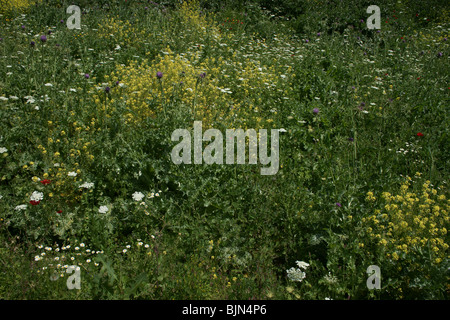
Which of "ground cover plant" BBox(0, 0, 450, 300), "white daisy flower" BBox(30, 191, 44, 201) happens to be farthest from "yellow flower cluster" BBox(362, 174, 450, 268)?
"white daisy flower" BBox(30, 191, 44, 201)

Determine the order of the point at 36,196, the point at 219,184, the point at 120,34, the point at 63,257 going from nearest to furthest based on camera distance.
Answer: the point at 63,257 < the point at 36,196 < the point at 219,184 < the point at 120,34

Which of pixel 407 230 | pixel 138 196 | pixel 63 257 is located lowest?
pixel 63 257

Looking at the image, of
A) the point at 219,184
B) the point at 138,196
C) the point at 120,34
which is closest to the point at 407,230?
the point at 219,184

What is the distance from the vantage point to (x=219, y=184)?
11.2 feet

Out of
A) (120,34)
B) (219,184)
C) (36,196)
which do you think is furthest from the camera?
(120,34)

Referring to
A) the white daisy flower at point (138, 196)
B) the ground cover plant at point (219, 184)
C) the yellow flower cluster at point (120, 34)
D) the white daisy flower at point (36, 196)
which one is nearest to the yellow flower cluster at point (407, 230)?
the ground cover plant at point (219, 184)

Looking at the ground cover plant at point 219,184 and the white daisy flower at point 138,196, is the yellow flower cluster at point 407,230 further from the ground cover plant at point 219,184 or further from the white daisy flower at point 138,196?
the white daisy flower at point 138,196

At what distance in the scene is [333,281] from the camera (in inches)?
92.3

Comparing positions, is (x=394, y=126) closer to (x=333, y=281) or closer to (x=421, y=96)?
(x=421, y=96)

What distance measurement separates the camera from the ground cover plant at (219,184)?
240 centimetres

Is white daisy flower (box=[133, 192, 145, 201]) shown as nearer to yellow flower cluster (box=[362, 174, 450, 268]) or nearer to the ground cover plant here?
the ground cover plant

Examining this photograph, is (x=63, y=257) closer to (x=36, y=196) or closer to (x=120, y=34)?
(x=36, y=196)
